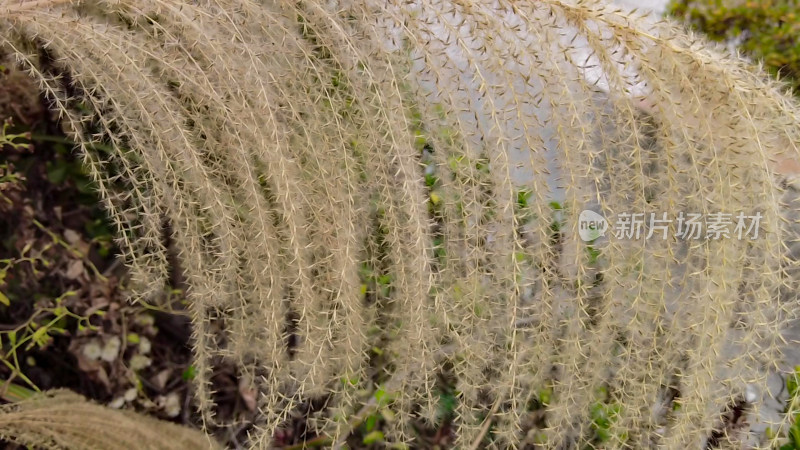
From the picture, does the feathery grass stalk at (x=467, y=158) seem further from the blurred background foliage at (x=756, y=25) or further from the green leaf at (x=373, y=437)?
the blurred background foliage at (x=756, y=25)

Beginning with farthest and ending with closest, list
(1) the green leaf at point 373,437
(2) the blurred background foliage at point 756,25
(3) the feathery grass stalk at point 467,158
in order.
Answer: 1. (2) the blurred background foliage at point 756,25
2. (1) the green leaf at point 373,437
3. (3) the feathery grass stalk at point 467,158

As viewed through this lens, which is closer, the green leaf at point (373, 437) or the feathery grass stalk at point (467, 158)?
the feathery grass stalk at point (467, 158)

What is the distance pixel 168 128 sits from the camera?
100 cm

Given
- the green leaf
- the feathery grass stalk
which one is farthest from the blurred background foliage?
the green leaf

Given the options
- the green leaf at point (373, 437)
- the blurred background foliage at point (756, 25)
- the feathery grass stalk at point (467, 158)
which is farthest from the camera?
the blurred background foliage at point (756, 25)

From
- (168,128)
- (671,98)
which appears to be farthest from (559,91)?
(168,128)

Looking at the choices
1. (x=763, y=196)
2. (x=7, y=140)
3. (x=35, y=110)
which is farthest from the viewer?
(x=35, y=110)

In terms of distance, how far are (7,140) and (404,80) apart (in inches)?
34.1

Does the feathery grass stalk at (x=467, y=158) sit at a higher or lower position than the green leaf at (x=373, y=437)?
higher

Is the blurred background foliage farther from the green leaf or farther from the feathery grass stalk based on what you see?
the green leaf

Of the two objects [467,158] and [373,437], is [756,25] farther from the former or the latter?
[373,437]

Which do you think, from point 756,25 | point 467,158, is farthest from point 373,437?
point 756,25

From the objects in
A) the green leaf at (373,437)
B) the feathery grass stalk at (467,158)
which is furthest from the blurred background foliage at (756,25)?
the green leaf at (373,437)

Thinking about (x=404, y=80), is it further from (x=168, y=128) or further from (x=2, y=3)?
(x=2, y=3)
